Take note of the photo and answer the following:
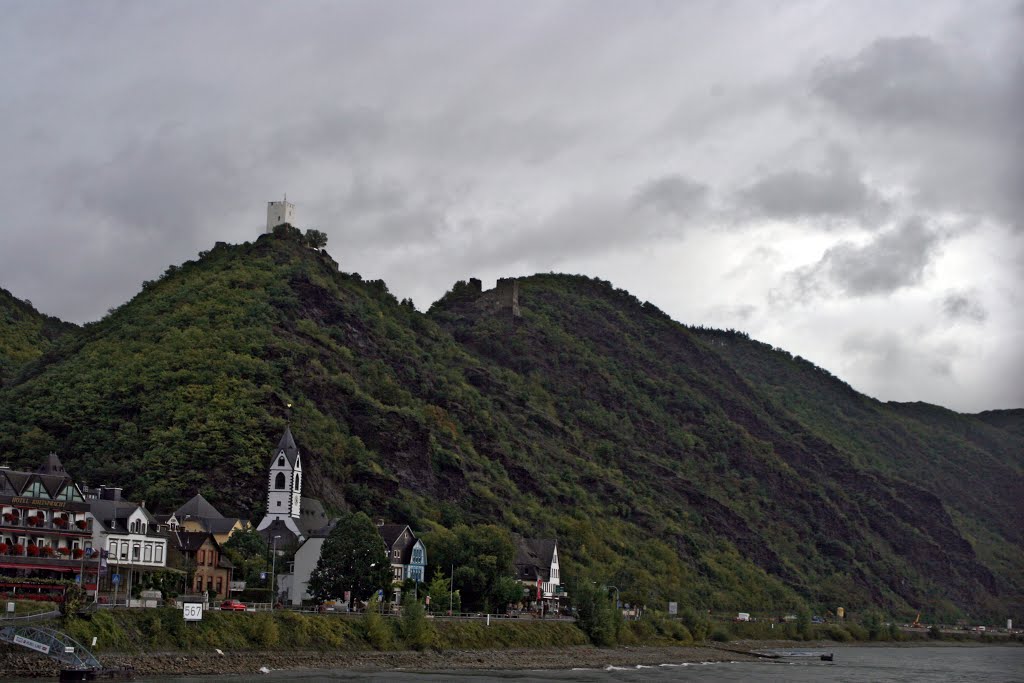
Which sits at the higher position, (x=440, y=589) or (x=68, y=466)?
(x=68, y=466)

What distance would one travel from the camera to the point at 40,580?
91375mm

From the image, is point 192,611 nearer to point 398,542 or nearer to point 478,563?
point 478,563

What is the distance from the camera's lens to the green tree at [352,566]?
115 meters

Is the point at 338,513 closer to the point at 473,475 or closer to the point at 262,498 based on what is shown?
the point at 262,498

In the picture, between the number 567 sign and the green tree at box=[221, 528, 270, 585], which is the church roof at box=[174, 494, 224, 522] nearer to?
the green tree at box=[221, 528, 270, 585]

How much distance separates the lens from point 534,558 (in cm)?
16538

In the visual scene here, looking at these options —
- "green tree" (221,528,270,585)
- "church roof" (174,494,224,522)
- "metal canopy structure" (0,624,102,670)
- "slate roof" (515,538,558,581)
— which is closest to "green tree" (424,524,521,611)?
"slate roof" (515,538,558,581)

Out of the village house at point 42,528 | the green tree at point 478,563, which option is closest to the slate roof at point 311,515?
the green tree at point 478,563

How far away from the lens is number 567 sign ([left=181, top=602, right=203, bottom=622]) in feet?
287

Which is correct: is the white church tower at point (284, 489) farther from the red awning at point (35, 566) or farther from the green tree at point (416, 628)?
the red awning at point (35, 566)

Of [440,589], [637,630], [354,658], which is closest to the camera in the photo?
[354,658]

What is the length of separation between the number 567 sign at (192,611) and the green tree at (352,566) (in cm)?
2696

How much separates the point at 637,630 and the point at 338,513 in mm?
38320

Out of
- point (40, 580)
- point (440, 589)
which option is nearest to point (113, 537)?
point (40, 580)
